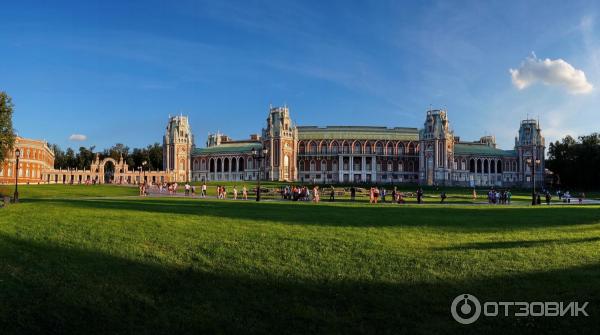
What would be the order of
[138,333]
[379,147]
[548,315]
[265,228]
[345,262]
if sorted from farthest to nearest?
[379,147]
[265,228]
[345,262]
[548,315]
[138,333]

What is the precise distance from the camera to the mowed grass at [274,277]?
804cm

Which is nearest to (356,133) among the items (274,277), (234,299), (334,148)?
(334,148)

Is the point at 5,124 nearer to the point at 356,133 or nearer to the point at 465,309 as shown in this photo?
the point at 465,309

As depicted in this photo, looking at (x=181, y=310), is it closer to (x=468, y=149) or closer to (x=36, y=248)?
(x=36, y=248)

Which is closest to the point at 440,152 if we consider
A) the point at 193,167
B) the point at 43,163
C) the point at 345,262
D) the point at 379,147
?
the point at 379,147

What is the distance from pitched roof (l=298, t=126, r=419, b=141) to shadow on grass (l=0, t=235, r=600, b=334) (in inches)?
4119

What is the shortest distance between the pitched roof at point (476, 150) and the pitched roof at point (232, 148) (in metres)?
52.2

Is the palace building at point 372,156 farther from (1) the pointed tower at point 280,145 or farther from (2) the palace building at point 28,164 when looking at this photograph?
(2) the palace building at point 28,164

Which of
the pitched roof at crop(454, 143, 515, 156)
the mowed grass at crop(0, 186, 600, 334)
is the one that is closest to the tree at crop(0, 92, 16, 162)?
the mowed grass at crop(0, 186, 600, 334)

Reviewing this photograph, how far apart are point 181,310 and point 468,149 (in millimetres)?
120713

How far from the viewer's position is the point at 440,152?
10612 centimetres

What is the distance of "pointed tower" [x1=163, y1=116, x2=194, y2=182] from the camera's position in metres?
115

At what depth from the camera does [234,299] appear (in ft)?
29.2

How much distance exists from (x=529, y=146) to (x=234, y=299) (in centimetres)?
12459
